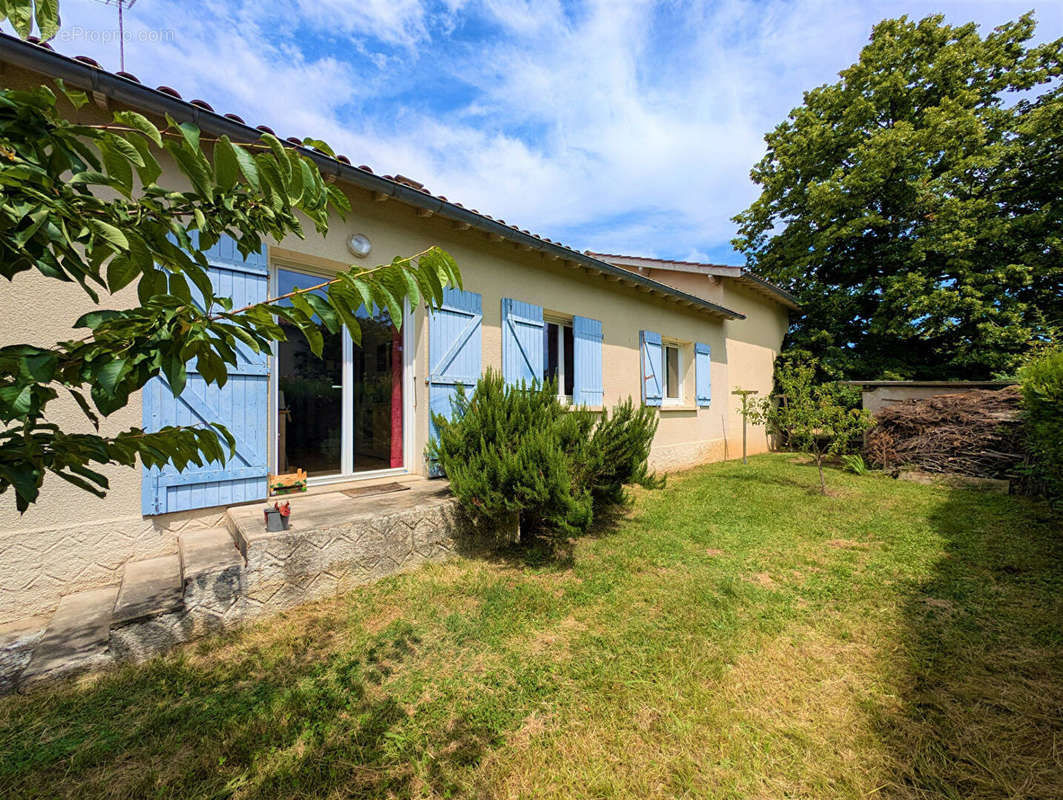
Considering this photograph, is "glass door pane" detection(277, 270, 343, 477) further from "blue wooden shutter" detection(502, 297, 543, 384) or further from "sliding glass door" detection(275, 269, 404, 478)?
"blue wooden shutter" detection(502, 297, 543, 384)

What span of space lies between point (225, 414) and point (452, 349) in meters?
2.25

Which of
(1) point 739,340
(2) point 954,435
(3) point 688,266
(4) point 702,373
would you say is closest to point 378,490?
(4) point 702,373

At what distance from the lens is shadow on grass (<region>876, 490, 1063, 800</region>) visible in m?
1.81

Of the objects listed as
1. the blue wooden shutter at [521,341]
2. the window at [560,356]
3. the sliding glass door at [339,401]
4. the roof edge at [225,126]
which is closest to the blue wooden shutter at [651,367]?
the window at [560,356]

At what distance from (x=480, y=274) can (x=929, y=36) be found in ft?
53.8

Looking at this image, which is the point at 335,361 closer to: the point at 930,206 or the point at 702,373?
the point at 702,373

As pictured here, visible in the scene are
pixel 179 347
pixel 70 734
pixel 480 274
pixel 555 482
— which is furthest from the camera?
pixel 480 274

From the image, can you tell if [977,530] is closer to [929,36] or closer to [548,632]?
[548,632]

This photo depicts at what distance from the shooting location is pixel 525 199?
31.6ft

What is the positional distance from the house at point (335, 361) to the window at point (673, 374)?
0.77 meters

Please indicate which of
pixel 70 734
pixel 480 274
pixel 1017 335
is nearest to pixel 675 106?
pixel 480 274

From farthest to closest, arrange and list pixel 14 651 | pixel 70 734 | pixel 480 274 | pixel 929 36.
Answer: pixel 929 36 < pixel 480 274 < pixel 14 651 < pixel 70 734

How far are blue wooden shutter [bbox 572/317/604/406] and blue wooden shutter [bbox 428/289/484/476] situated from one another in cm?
184

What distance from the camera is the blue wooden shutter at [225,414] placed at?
320 cm
